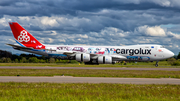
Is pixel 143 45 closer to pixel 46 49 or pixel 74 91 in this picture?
pixel 46 49

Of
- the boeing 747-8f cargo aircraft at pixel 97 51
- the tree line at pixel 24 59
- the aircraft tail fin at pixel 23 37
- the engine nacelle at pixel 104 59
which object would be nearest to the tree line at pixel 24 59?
the tree line at pixel 24 59

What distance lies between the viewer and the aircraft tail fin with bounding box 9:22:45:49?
4753 cm

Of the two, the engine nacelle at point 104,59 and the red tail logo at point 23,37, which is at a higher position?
the red tail logo at point 23,37

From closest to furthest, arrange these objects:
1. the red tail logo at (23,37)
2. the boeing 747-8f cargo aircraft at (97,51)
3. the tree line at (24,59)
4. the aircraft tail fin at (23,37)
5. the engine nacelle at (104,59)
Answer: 1. the engine nacelle at (104,59)
2. the boeing 747-8f cargo aircraft at (97,51)
3. the aircraft tail fin at (23,37)
4. the red tail logo at (23,37)
5. the tree line at (24,59)

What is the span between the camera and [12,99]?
32.2 feet

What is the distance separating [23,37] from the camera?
158 feet

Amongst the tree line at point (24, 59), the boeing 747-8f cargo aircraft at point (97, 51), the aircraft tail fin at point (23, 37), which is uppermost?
the aircraft tail fin at point (23, 37)

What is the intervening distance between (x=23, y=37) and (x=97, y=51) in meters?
17.6

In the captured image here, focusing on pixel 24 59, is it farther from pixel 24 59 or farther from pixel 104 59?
pixel 104 59

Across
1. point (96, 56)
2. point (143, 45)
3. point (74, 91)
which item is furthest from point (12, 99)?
point (143, 45)

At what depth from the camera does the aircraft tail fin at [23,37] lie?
156ft

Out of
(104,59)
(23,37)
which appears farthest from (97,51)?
(23,37)

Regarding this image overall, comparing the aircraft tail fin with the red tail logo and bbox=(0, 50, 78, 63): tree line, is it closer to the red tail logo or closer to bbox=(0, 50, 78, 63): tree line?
the red tail logo

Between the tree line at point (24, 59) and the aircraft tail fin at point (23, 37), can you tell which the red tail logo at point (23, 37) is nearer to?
the aircraft tail fin at point (23, 37)
